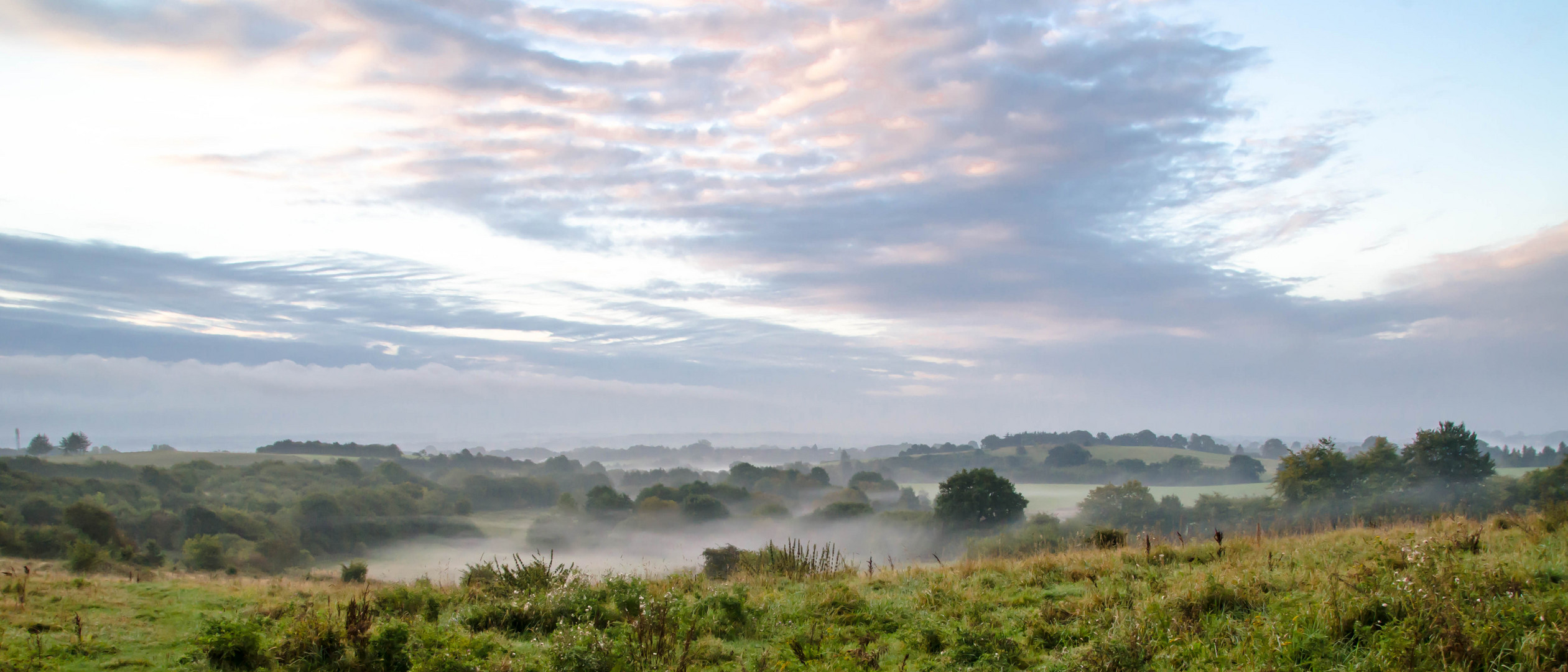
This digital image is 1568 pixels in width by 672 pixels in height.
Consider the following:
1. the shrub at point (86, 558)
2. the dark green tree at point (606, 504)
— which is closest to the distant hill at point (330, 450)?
the dark green tree at point (606, 504)

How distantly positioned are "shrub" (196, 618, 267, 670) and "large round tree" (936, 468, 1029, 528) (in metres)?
73.1

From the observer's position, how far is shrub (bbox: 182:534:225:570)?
71.1m

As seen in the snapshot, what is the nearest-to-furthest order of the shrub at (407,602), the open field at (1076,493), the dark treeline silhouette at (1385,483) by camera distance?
the shrub at (407,602), the dark treeline silhouette at (1385,483), the open field at (1076,493)

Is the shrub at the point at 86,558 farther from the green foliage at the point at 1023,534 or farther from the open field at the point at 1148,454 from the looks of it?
the open field at the point at 1148,454

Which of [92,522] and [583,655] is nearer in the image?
[583,655]

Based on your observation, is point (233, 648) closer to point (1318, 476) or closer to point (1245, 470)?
point (1318, 476)

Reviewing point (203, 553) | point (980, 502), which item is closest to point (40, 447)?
point (203, 553)

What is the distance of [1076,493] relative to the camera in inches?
3984

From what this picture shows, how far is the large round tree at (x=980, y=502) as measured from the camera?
247ft

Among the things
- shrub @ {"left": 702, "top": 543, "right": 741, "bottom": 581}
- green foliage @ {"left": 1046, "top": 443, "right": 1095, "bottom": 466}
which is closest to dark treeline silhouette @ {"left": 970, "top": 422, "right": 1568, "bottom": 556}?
shrub @ {"left": 702, "top": 543, "right": 741, "bottom": 581}

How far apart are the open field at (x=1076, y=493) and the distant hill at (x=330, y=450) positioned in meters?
134

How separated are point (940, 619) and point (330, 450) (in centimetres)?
18806

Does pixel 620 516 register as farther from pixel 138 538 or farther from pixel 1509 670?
pixel 1509 670

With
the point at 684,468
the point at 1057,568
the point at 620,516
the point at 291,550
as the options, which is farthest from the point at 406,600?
the point at 684,468
